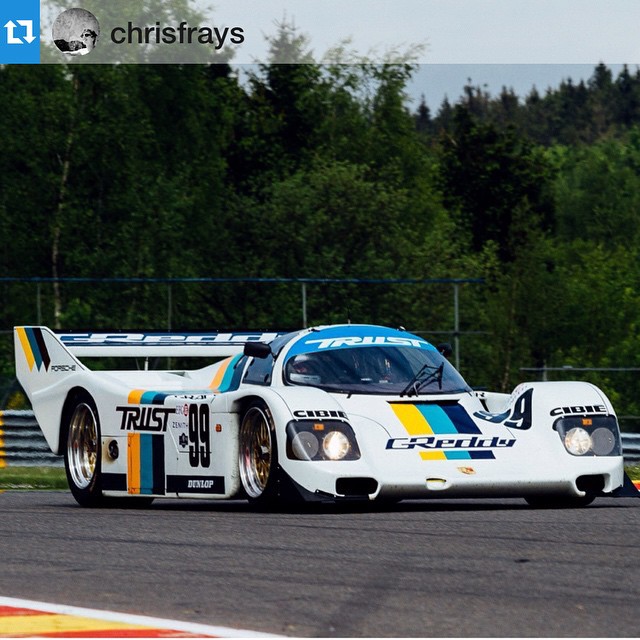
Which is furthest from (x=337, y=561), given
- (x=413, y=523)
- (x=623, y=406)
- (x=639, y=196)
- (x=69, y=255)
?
(x=639, y=196)

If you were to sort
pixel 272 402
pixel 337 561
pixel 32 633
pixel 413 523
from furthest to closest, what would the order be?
1. pixel 272 402
2. pixel 413 523
3. pixel 337 561
4. pixel 32 633

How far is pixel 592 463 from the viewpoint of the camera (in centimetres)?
1014

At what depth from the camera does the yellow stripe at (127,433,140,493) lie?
11523 mm

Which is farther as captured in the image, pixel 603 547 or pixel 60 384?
pixel 60 384

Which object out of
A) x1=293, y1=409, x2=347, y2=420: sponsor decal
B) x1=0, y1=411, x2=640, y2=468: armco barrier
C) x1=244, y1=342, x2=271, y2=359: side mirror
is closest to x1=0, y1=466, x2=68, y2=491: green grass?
x1=0, y1=411, x2=640, y2=468: armco barrier

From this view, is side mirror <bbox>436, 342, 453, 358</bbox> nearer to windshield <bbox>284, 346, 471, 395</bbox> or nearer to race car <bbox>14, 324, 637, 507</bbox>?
race car <bbox>14, 324, 637, 507</bbox>

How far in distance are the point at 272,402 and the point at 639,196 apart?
73.6 m

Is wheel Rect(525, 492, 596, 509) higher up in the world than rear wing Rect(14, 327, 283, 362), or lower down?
lower down

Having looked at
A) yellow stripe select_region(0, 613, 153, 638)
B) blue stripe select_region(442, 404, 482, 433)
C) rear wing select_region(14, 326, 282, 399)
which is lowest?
yellow stripe select_region(0, 613, 153, 638)

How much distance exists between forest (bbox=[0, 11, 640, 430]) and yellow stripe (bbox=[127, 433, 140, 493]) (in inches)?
337

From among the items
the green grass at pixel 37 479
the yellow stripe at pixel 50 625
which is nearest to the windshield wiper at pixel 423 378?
the green grass at pixel 37 479

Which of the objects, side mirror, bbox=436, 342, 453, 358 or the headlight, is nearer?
the headlight

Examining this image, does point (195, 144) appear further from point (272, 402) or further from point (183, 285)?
point (272, 402)

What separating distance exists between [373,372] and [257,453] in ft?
3.23
